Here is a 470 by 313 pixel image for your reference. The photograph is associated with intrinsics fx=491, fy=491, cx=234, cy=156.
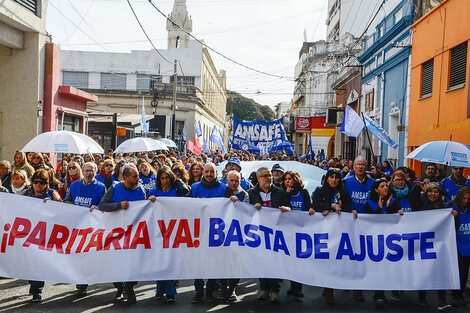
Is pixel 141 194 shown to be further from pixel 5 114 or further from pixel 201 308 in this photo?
pixel 5 114

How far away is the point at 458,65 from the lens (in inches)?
487

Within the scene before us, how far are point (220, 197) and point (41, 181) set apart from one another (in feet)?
7.43

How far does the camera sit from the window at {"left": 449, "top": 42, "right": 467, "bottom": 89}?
12.0 m

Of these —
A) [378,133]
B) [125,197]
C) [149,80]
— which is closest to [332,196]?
[125,197]

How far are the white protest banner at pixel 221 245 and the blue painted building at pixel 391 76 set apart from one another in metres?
11.1

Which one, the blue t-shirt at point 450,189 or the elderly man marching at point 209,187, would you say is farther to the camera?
the blue t-shirt at point 450,189

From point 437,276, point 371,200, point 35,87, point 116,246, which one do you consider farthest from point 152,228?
point 35,87

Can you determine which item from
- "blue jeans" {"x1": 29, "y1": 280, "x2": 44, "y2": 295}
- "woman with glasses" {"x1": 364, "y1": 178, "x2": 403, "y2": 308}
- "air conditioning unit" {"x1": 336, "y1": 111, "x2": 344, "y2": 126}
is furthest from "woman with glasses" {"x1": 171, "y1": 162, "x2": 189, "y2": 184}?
"air conditioning unit" {"x1": 336, "y1": 111, "x2": 344, "y2": 126}

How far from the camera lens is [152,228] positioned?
6016mm

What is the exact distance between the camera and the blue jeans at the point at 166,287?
5.93 m

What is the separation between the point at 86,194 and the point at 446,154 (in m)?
5.39

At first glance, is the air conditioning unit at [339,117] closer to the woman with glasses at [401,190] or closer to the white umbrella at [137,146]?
the white umbrella at [137,146]

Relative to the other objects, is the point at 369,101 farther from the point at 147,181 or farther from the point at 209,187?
the point at 209,187

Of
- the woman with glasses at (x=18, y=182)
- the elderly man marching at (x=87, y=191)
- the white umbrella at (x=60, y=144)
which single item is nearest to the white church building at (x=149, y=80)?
the white umbrella at (x=60, y=144)
